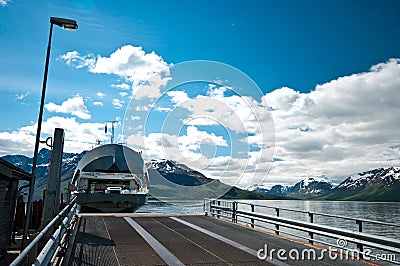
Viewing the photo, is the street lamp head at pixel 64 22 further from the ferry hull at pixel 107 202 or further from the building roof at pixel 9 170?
the ferry hull at pixel 107 202

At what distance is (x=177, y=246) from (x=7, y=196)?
923 centimetres

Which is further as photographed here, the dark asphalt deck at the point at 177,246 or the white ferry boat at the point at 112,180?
the white ferry boat at the point at 112,180

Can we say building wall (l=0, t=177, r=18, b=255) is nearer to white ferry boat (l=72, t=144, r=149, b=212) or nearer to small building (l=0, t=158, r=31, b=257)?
small building (l=0, t=158, r=31, b=257)

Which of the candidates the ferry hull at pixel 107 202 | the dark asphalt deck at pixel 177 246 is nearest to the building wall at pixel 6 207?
the dark asphalt deck at pixel 177 246

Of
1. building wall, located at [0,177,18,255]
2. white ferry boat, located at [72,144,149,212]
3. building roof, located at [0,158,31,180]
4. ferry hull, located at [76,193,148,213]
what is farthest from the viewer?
white ferry boat, located at [72,144,149,212]

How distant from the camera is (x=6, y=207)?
15.2 meters

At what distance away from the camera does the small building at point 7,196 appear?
13.8m

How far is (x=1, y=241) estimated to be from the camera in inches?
569

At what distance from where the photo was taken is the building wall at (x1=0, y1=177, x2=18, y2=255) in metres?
14.0

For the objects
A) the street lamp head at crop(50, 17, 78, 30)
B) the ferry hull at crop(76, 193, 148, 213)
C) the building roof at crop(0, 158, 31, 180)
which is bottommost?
the ferry hull at crop(76, 193, 148, 213)

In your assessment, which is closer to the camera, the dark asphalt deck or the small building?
the dark asphalt deck

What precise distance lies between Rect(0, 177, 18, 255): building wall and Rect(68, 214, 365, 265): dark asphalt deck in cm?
329

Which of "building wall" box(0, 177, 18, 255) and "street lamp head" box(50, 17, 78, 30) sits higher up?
"street lamp head" box(50, 17, 78, 30)

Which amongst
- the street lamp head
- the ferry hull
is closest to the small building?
the street lamp head
